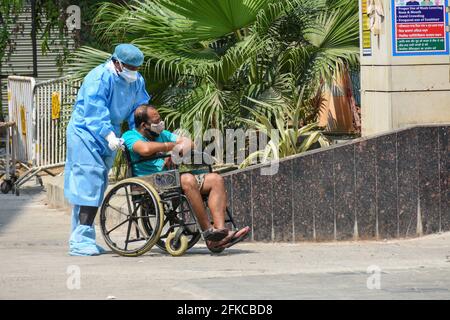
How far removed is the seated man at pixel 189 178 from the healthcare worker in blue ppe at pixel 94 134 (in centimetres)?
22

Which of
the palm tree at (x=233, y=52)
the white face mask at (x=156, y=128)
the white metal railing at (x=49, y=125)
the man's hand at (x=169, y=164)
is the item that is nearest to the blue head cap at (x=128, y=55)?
the white face mask at (x=156, y=128)

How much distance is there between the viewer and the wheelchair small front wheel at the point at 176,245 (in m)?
9.65

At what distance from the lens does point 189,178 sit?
951cm

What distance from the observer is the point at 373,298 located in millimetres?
7559

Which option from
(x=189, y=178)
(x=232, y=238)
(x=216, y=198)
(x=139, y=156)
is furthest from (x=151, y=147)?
(x=232, y=238)

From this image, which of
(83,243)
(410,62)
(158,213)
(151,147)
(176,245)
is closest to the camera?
(158,213)

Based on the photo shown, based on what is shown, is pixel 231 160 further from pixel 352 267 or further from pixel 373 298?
pixel 373 298

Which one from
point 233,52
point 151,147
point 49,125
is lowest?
point 151,147

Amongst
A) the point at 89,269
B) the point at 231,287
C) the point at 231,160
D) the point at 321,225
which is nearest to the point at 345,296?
the point at 231,287

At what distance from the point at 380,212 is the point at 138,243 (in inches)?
79.9

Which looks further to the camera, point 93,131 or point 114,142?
point 93,131

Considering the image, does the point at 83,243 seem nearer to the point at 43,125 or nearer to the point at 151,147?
the point at 151,147

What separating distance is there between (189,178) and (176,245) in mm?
548

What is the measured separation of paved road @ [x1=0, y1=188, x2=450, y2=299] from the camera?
780 centimetres
